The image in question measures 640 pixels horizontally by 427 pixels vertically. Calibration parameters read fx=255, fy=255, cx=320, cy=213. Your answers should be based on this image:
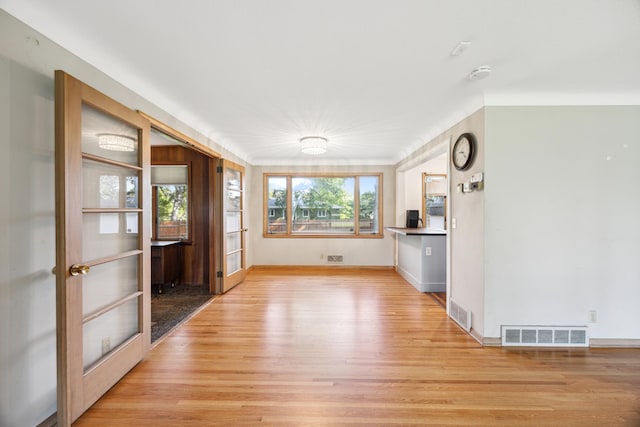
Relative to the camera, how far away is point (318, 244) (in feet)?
19.1

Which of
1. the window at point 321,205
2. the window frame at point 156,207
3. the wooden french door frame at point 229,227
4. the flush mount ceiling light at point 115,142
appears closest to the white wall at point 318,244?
the window at point 321,205

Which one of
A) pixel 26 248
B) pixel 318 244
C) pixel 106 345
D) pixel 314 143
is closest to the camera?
pixel 26 248

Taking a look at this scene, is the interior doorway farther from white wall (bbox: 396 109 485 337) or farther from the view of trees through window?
white wall (bbox: 396 109 485 337)

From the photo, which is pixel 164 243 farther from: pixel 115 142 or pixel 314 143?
pixel 314 143

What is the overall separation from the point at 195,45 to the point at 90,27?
1.98 feet

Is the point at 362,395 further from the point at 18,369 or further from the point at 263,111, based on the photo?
the point at 263,111

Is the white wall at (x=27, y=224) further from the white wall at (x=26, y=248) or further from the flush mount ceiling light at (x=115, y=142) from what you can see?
the flush mount ceiling light at (x=115, y=142)

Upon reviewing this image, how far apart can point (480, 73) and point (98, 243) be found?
10.5 ft

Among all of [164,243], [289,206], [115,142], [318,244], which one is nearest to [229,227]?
[164,243]

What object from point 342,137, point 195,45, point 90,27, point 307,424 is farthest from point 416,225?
point 90,27

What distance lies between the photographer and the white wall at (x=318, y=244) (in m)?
5.78

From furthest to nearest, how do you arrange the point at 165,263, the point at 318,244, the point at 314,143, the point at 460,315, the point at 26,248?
the point at 318,244
the point at 165,263
the point at 314,143
the point at 460,315
the point at 26,248

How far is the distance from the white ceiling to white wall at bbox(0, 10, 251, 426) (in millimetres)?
243

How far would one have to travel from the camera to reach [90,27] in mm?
1602
